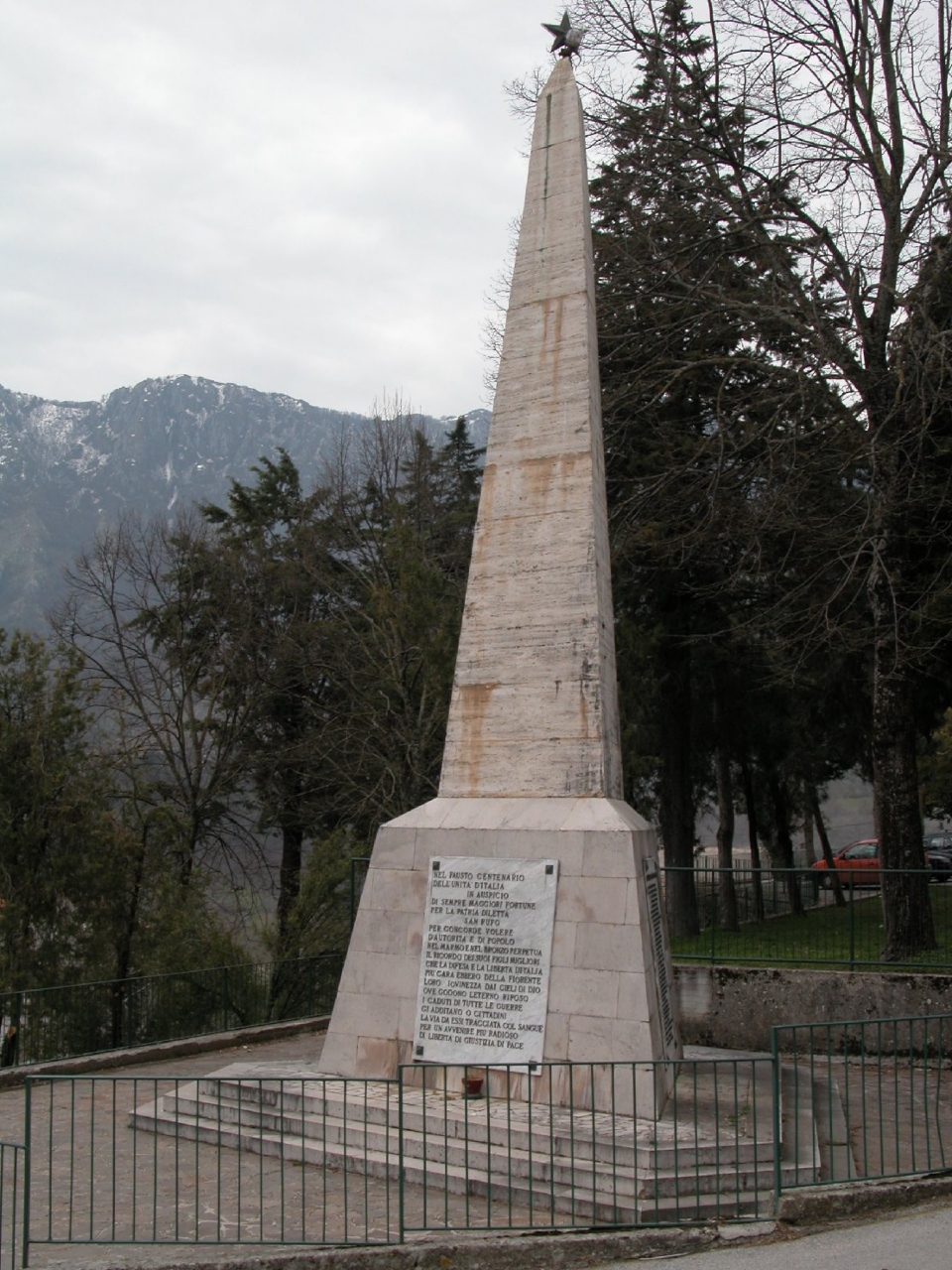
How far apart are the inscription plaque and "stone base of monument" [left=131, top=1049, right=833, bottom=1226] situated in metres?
0.36

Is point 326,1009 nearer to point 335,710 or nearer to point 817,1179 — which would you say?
point 335,710

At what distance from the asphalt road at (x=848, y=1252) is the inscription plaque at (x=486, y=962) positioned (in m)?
1.97

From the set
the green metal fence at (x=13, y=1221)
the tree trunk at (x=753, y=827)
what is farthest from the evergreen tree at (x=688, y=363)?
the green metal fence at (x=13, y=1221)

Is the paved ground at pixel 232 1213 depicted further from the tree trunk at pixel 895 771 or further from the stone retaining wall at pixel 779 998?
the tree trunk at pixel 895 771

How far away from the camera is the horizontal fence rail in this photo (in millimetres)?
12164

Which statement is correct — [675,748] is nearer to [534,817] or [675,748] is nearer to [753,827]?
[753,827]

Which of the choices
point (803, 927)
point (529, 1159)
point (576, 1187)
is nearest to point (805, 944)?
point (803, 927)

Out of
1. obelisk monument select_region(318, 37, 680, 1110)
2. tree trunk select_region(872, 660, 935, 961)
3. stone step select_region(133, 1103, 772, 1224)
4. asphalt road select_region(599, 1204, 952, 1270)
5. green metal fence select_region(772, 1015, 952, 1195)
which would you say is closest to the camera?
asphalt road select_region(599, 1204, 952, 1270)

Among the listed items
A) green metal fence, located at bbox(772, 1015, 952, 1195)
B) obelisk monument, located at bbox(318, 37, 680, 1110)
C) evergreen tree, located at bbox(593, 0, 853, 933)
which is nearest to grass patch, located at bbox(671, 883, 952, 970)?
green metal fence, located at bbox(772, 1015, 952, 1195)

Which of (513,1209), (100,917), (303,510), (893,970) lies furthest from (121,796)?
(513,1209)

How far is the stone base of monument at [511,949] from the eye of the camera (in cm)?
771

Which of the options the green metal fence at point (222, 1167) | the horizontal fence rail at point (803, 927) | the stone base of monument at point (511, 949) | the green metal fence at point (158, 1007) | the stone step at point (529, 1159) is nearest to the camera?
the green metal fence at point (222, 1167)

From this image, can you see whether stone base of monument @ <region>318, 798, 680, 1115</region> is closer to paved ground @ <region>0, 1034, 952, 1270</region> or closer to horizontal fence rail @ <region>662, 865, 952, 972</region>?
paved ground @ <region>0, 1034, 952, 1270</region>

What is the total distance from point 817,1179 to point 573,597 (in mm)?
4119
